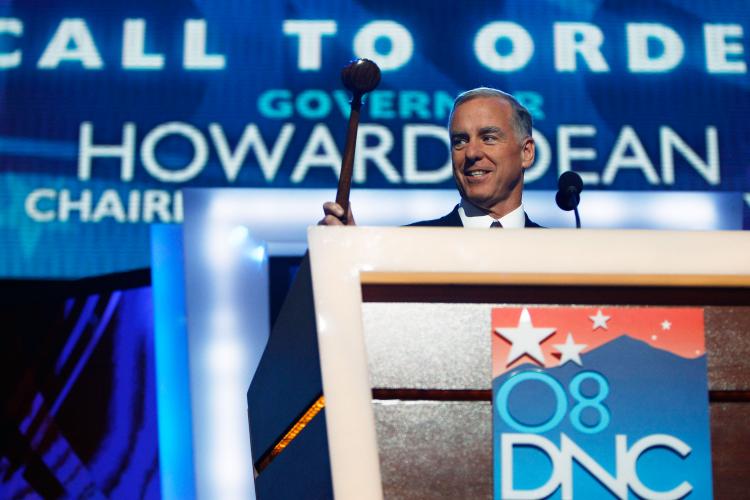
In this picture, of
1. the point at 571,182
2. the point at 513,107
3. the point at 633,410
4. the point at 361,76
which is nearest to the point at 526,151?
the point at 513,107

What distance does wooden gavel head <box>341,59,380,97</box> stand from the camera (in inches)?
46.8

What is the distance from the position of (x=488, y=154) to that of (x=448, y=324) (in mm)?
1211

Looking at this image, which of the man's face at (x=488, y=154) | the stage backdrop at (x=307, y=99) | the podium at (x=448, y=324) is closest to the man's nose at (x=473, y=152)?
the man's face at (x=488, y=154)

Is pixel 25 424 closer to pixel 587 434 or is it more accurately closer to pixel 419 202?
pixel 419 202

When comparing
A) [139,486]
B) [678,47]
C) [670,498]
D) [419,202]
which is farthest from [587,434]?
[678,47]

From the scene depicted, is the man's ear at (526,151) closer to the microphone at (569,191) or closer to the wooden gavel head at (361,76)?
the microphone at (569,191)

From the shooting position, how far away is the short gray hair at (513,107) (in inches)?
76.5

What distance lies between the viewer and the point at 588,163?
350cm

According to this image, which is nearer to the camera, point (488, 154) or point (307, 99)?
point (488, 154)

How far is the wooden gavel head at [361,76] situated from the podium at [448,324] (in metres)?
0.48

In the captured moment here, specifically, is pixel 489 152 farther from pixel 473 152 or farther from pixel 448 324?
pixel 448 324

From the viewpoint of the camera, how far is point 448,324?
0.74 meters

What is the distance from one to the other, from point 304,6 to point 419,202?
119 centimetres

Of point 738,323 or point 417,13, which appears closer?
point 738,323
